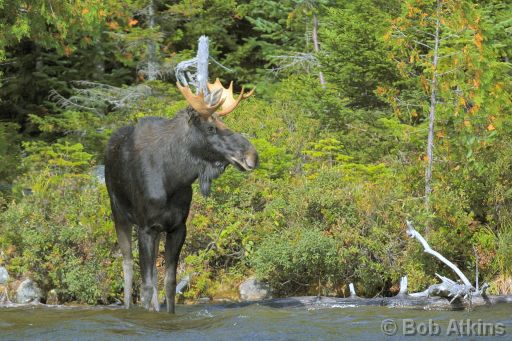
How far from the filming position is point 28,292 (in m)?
13.4

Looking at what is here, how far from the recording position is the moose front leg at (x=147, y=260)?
10.5 metres

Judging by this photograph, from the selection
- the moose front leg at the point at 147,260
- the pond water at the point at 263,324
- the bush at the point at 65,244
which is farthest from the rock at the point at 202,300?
the moose front leg at the point at 147,260

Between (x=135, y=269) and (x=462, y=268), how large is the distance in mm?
4776

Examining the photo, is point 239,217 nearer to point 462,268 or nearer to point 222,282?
point 222,282

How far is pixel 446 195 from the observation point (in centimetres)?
1326

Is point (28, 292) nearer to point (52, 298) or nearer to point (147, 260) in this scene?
point (52, 298)

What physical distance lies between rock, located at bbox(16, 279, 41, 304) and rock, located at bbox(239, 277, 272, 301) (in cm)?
299

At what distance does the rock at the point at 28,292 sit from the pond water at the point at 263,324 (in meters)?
2.24

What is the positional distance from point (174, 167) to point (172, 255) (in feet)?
3.40

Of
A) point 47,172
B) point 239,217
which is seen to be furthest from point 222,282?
point 47,172

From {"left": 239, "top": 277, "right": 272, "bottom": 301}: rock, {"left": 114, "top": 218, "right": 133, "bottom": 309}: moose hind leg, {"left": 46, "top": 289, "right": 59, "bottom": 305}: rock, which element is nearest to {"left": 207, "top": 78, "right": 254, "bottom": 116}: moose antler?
{"left": 114, "top": 218, "right": 133, "bottom": 309}: moose hind leg

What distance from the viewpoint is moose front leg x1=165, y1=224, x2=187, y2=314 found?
10633 millimetres

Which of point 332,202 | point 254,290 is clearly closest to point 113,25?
point 332,202

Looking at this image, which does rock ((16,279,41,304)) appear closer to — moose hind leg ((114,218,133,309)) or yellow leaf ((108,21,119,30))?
moose hind leg ((114,218,133,309))
